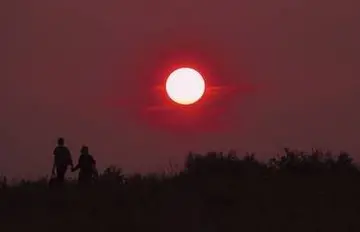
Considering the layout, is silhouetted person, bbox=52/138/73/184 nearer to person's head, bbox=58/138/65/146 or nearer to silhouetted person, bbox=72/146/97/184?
person's head, bbox=58/138/65/146

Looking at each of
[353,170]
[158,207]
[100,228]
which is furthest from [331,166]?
[100,228]

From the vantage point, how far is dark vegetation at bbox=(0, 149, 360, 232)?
74.0 feet

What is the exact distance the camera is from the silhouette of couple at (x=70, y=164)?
1144 inches

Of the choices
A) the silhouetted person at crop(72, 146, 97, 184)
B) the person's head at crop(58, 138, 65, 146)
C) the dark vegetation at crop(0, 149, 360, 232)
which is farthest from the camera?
the silhouetted person at crop(72, 146, 97, 184)

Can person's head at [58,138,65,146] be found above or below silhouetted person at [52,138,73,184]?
above

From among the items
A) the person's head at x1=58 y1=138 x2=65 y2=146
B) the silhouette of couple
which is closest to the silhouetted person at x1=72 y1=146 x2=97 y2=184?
the silhouette of couple

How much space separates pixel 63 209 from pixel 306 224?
6.57 m

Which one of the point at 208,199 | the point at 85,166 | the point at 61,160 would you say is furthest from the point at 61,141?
the point at 208,199

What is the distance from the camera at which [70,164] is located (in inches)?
1153

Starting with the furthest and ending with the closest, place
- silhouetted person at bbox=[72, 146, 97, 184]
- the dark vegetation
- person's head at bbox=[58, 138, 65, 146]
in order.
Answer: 1. silhouetted person at bbox=[72, 146, 97, 184]
2. person's head at bbox=[58, 138, 65, 146]
3. the dark vegetation

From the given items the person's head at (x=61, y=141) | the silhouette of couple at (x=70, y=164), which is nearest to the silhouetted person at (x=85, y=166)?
the silhouette of couple at (x=70, y=164)

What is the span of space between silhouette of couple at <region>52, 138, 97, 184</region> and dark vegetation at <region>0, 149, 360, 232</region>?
1.31 ft

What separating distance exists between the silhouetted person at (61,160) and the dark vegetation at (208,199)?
0.42 metres

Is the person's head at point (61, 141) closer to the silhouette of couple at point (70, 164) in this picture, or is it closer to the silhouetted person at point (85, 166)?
the silhouette of couple at point (70, 164)
